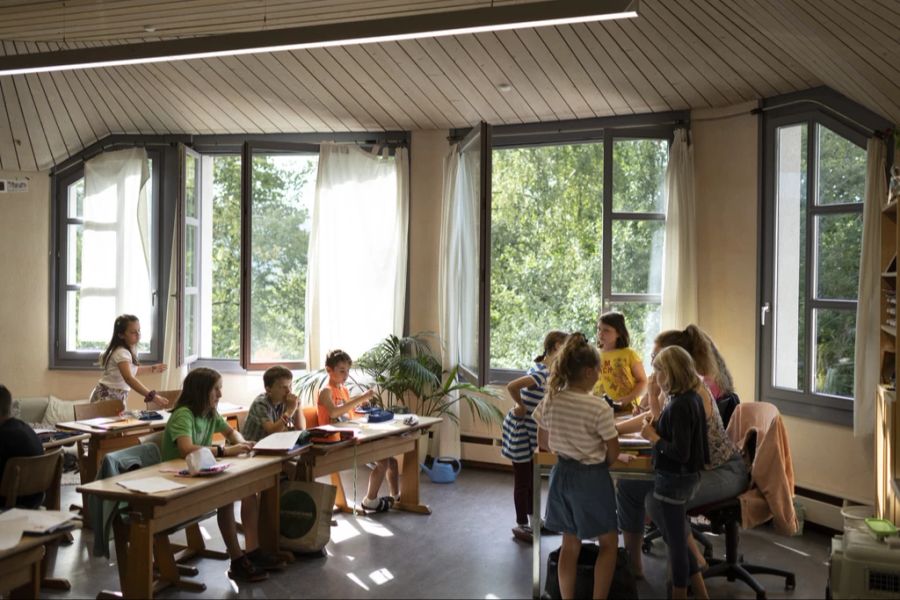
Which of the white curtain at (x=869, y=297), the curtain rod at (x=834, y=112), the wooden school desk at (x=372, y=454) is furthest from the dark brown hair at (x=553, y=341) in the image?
the curtain rod at (x=834, y=112)

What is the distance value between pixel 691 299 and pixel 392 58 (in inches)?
118

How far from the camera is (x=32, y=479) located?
5.05m

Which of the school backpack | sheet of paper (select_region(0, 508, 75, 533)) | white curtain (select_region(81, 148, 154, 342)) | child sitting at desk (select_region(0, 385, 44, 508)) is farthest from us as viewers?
white curtain (select_region(81, 148, 154, 342))

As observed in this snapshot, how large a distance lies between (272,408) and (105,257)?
392 centimetres

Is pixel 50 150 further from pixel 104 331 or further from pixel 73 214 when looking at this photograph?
pixel 104 331

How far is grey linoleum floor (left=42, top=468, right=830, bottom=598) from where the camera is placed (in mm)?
4992

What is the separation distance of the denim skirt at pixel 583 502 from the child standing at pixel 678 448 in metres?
0.28

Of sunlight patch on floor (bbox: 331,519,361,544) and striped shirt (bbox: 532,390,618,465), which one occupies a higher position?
striped shirt (bbox: 532,390,618,465)

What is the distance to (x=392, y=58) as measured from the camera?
23.2ft

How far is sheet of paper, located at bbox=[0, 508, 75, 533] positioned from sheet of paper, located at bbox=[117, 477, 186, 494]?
20.6 inches

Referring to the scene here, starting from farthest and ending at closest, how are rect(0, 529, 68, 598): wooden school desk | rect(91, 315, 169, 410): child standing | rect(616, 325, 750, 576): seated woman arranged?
rect(91, 315, 169, 410): child standing, rect(616, 325, 750, 576): seated woman, rect(0, 529, 68, 598): wooden school desk

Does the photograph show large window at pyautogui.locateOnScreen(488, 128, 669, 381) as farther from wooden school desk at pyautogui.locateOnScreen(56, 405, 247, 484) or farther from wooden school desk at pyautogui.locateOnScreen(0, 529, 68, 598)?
wooden school desk at pyautogui.locateOnScreen(0, 529, 68, 598)

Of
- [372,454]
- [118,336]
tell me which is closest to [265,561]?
[372,454]

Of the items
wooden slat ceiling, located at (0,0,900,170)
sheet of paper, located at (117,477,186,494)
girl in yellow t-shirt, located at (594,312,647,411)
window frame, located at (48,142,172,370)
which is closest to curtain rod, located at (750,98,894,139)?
wooden slat ceiling, located at (0,0,900,170)
